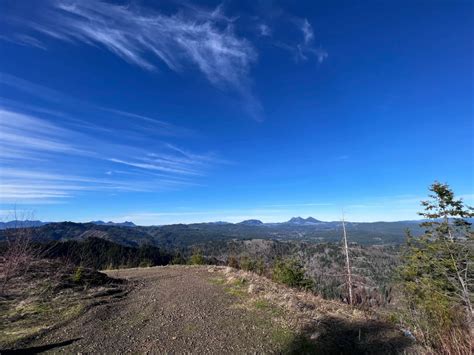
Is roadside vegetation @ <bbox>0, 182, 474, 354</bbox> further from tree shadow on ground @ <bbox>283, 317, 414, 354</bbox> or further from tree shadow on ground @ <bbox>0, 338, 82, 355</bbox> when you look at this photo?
tree shadow on ground @ <bbox>0, 338, 82, 355</bbox>

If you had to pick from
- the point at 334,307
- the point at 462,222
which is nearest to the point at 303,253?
the point at 462,222

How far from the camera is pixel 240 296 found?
1203 centimetres

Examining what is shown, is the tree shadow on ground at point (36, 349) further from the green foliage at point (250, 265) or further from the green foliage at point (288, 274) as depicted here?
the green foliage at point (250, 265)

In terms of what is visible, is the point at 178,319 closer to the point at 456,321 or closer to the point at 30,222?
the point at 30,222

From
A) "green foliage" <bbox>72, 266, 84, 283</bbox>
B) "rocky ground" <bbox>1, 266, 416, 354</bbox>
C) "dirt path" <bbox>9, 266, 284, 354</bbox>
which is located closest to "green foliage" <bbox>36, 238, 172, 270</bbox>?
"green foliage" <bbox>72, 266, 84, 283</bbox>

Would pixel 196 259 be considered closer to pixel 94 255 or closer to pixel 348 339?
pixel 348 339

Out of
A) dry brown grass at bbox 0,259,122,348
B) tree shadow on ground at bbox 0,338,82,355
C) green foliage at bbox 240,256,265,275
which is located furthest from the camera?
green foliage at bbox 240,256,265,275

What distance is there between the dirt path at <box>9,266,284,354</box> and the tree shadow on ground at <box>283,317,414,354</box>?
80 cm

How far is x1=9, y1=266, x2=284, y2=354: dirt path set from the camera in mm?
7047

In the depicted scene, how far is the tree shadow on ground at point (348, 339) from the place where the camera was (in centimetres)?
717

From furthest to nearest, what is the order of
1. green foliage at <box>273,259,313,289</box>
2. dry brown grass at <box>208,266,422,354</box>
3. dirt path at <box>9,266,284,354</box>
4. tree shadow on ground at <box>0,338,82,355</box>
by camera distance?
green foliage at <box>273,259,313,289</box>
dry brown grass at <box>208,266,422,354</box>
dirt path at <box>9,266,284,354</box>
tree shadow on ground at <box>0,338,82,355</box>

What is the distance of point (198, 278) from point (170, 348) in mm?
9836

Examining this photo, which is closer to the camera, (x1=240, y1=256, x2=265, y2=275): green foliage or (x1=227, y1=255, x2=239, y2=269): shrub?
(x1=240, y1=256, x2=265, y2=275): green foliage

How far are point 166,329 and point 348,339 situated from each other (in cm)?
530
